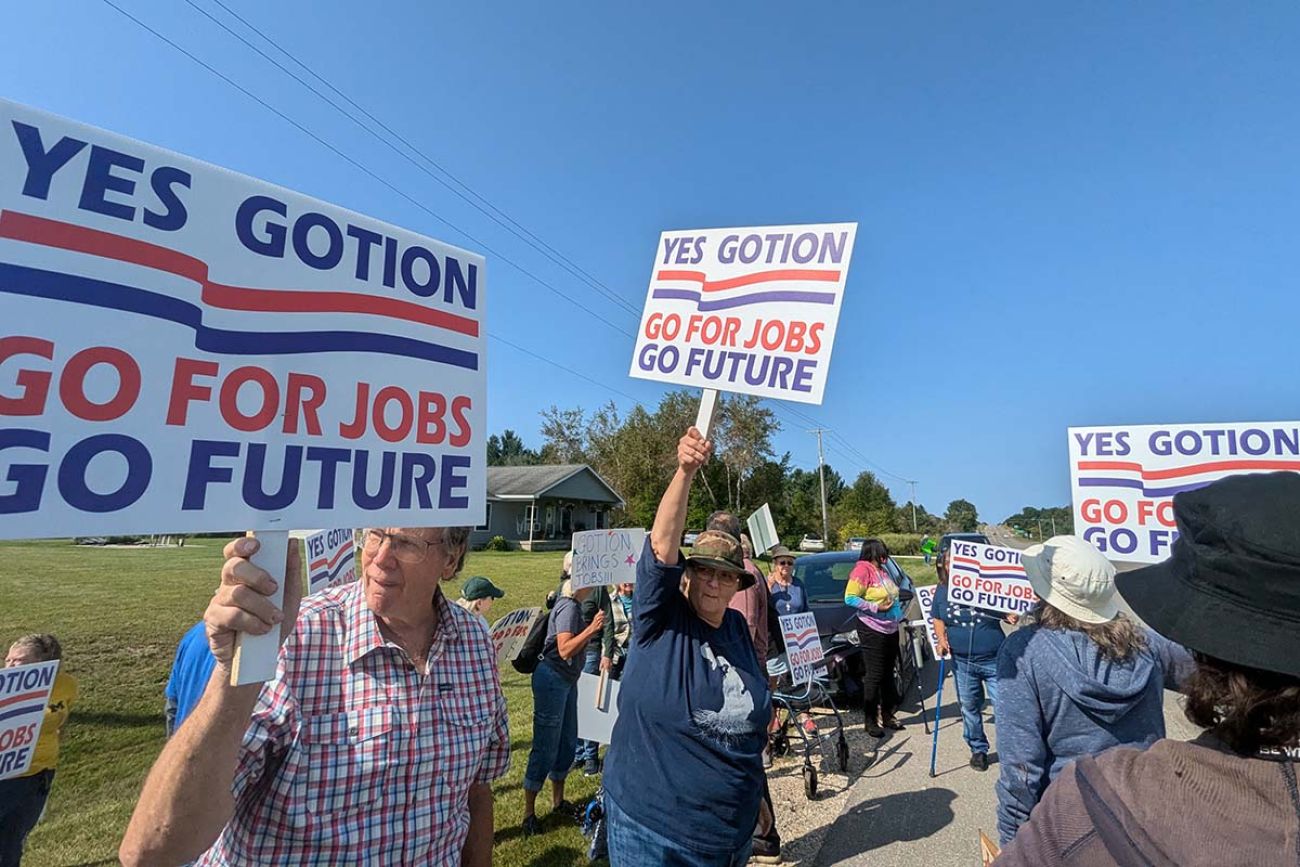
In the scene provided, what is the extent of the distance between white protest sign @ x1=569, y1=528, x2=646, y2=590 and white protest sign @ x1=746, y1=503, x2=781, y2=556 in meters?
1.88

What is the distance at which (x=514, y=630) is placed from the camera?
536 centimetres

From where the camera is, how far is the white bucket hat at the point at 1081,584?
260cm

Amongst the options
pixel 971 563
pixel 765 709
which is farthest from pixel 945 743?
pixel 765 709

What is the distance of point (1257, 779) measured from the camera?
0.95m

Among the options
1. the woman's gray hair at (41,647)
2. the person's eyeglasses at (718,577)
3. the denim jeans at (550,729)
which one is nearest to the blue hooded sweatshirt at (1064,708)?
the person's eyeglasses at (718,577)

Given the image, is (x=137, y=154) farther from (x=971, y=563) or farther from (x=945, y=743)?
(x=945, y=743)

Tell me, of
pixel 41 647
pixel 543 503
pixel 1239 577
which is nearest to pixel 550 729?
pixel 41 647

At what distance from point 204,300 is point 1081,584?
3.19 m

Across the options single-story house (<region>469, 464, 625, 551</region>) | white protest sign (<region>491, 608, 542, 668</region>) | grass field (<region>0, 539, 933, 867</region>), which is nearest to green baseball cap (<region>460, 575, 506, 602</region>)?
white protest sign (<region>491, 608, 542, 668</region>)

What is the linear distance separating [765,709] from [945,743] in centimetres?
519

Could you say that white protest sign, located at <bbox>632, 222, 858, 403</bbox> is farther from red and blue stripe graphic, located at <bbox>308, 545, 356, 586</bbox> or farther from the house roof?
the house roof

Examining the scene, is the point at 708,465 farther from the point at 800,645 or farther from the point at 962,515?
the point at 962,515

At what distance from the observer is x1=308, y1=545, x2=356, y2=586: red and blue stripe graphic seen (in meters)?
3.88

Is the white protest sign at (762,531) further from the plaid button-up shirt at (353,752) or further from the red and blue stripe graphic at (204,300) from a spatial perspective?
the red and blue stripe graphic at (204,300)
